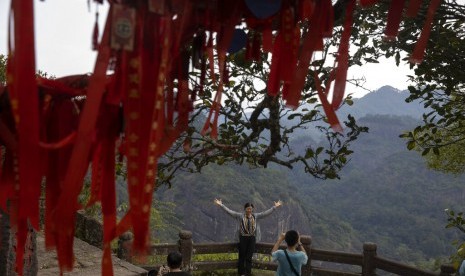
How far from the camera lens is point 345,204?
71.8 meters

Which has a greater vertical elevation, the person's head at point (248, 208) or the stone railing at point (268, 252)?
the person's head at point (248, 208)

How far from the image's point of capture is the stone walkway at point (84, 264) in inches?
202

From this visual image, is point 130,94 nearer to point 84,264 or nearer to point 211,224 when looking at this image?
point 84,264

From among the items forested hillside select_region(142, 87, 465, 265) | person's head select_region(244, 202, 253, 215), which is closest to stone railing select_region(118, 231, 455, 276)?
person's head select_region(244, 202, 253, 215)

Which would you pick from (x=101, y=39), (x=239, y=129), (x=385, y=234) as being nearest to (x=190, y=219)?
(x=385, y=234)

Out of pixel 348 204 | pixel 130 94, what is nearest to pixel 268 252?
pixel 130 94

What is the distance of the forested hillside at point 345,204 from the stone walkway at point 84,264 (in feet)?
101

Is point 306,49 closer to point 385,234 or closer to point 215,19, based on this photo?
point 215,19

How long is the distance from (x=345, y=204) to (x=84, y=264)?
69.9 m

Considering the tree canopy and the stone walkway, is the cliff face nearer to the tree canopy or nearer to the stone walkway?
the stone walkway

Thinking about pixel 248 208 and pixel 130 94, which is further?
pixel 248 208

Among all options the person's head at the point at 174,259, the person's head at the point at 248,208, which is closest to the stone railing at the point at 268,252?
the person's head at the point at 248,208

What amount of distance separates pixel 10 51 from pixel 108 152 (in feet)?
1.09

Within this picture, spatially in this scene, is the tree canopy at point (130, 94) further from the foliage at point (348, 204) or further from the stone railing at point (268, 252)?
the foliage at point (348, 204)
